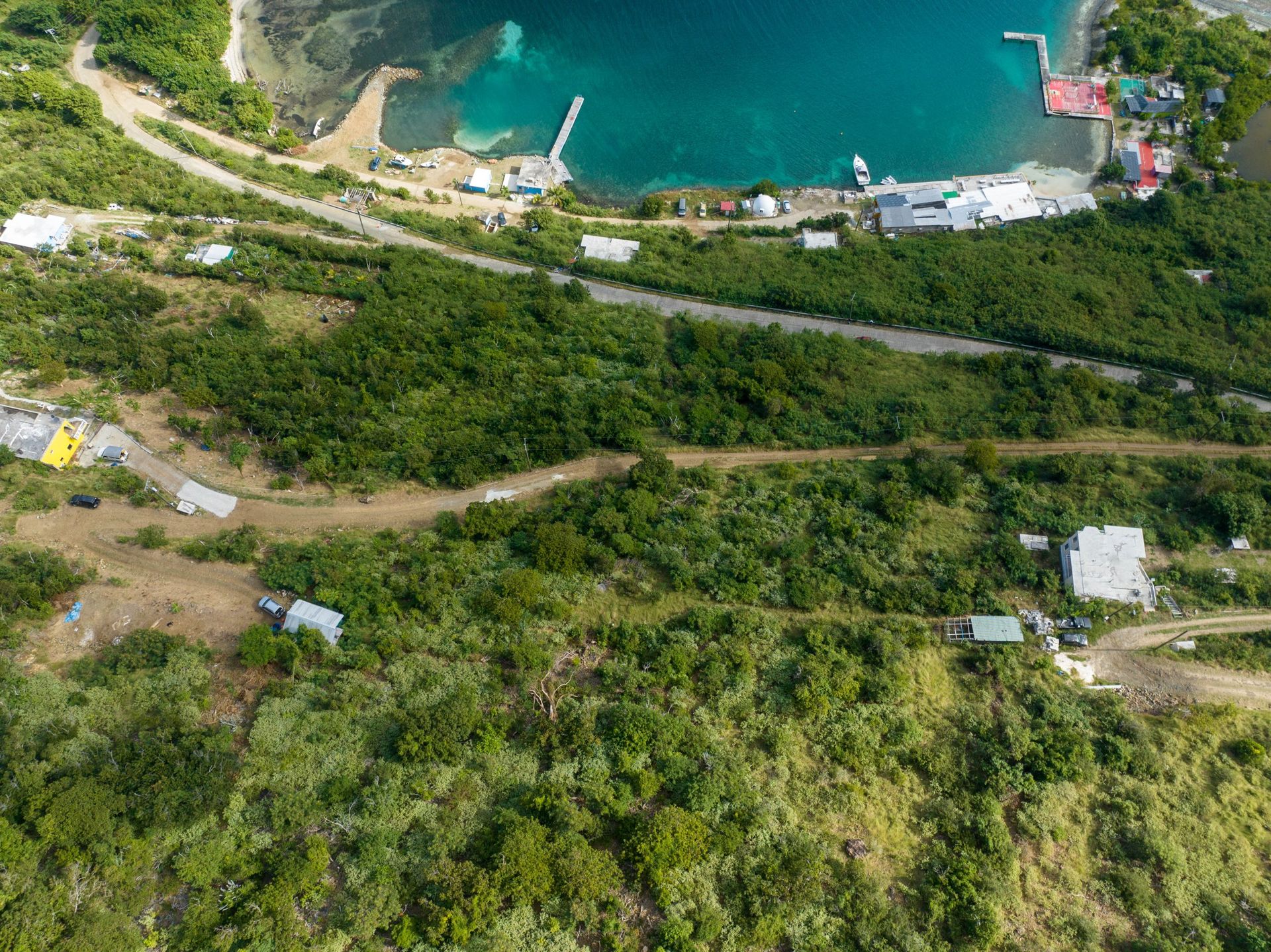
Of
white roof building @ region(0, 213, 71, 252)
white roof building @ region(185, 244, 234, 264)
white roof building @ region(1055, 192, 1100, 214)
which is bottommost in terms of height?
white roof building @ region(185, 244, 234, 264)

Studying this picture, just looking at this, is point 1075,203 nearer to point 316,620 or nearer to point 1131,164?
point 1131,164

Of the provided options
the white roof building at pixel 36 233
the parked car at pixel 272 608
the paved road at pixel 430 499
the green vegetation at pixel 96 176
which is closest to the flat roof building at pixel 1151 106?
the paved road at pixel 430 499

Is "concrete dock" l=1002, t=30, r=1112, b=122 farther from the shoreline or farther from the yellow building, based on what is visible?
the yellow building

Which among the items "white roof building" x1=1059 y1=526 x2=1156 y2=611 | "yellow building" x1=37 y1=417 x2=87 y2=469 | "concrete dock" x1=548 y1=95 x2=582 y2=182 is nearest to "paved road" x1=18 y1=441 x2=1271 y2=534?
"white roof building" x1=1059 y1=526 x2=1156 y2=611

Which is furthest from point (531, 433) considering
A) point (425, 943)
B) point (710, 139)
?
point (710, 139)

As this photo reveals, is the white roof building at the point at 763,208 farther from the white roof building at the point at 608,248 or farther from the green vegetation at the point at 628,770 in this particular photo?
the green vegetation at the point at 628,770

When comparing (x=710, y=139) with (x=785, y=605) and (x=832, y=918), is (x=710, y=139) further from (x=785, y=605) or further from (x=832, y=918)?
(x=832, y=918)

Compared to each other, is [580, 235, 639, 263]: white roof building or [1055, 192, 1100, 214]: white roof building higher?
[1055, 192, 1100, 214]: white roof building

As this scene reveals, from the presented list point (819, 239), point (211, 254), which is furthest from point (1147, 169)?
point (211, 254)
